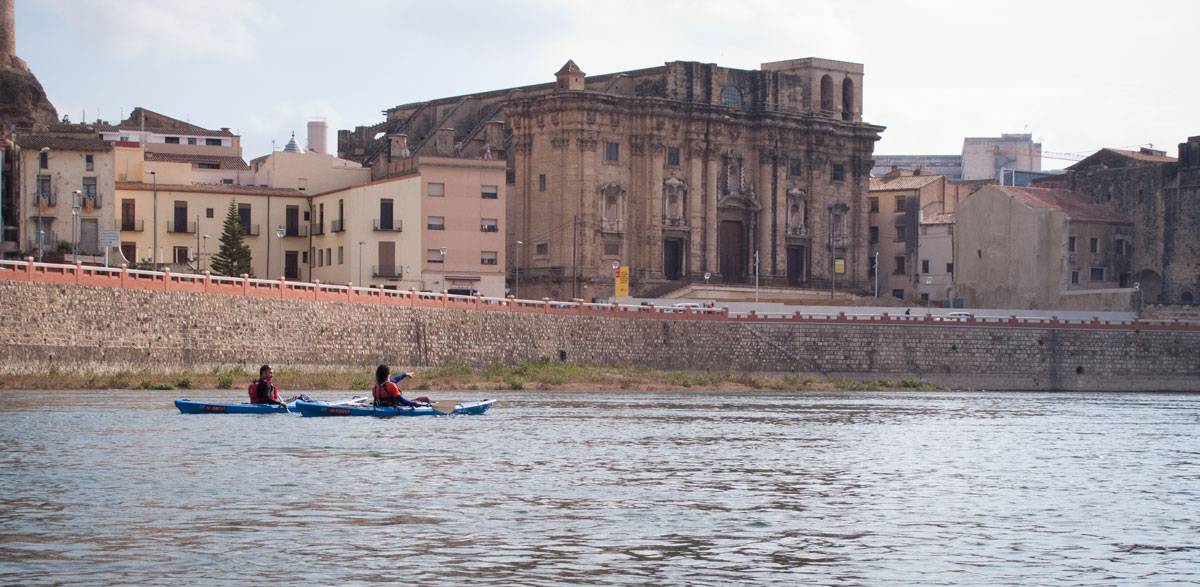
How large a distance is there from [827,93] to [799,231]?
32.3 ft

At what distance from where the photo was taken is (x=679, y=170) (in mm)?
109438

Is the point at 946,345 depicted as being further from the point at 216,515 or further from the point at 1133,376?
the point at 216,515

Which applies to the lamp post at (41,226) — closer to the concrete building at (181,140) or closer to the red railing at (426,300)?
the red railing at (426,300)

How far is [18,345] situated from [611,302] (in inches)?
1688

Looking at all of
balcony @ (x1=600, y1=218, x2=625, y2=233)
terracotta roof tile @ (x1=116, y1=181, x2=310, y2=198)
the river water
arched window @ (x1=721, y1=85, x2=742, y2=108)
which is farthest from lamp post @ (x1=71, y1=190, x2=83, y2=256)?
arched window @ (x1=721, y1=85, x2=742, y2=108)

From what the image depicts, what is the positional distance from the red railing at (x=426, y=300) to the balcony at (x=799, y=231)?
1772 centimetres

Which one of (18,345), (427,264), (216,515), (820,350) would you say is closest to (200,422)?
(18,345)

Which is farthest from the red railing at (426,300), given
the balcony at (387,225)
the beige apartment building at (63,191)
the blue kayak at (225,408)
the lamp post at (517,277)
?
the blue kayak at (225,408)

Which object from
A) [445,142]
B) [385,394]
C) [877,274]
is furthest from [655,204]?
[385,394]

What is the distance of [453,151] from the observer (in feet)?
363

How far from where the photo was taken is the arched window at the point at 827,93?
118250mm

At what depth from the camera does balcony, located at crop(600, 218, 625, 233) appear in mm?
105688

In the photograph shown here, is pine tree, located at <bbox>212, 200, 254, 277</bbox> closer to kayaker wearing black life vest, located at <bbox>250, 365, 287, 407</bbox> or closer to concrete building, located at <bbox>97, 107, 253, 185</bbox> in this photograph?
concrete building, located at <bbox>97, 107, 253, 185</bbox>

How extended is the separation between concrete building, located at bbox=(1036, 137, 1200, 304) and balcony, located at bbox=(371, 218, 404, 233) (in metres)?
46.8
